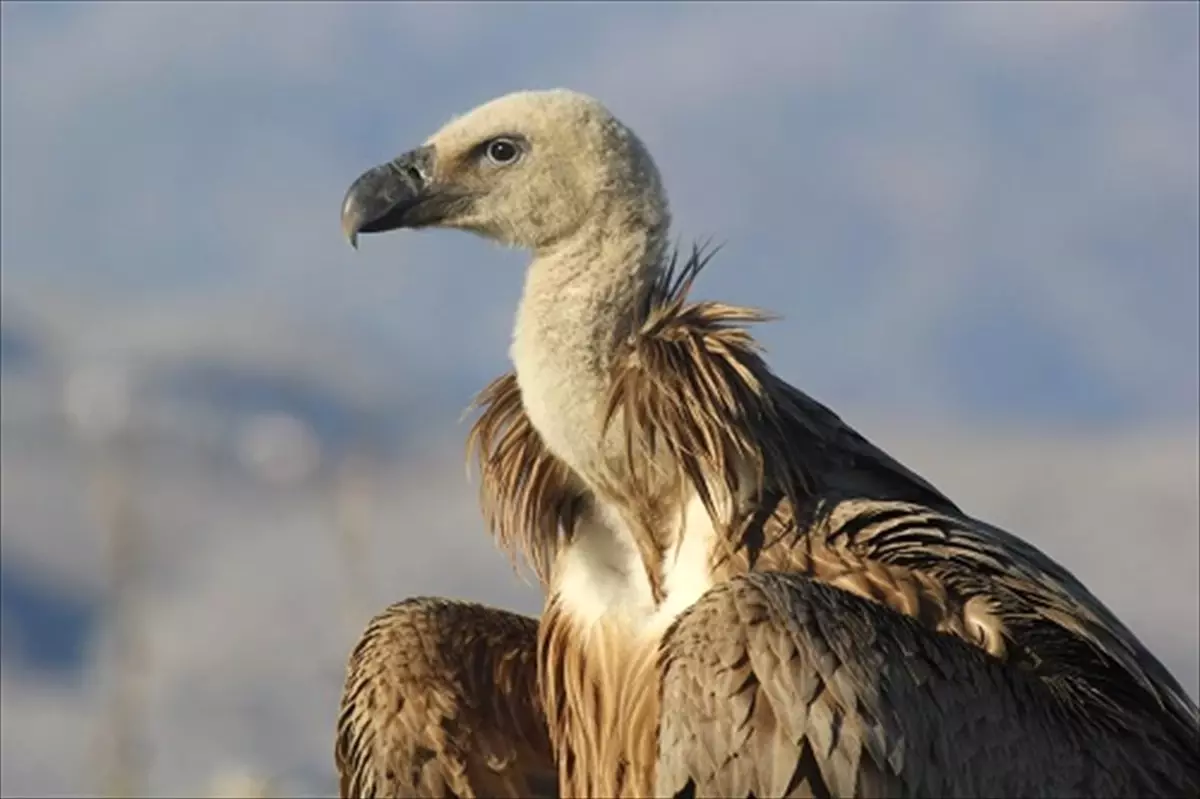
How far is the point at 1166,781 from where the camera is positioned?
7.07 metres

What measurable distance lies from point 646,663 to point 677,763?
846mm

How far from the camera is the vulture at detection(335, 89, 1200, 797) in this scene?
6.64 meters

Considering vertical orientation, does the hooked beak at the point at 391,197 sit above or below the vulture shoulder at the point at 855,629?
above

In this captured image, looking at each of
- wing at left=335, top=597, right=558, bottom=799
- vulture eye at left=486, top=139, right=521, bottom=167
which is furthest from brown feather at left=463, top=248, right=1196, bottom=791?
vulture eye at left=486, top=139, right=521, bottom=167

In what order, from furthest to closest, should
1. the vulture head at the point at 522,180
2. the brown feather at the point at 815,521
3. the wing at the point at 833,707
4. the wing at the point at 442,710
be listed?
1. the wing at the point at 442,710
2. the vulture head at the point at 522,180
3. the brown feather at the point at 815,521
4. the wing at the point at 833,707

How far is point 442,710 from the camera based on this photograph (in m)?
7.92

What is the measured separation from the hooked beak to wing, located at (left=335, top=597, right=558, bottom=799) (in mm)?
1151

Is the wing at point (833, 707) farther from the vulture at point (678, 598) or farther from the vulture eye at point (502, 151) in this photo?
the vulture eye at point (502, 151)

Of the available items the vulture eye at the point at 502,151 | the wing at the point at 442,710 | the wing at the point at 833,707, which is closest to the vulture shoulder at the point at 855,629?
the wing at the point at 833,707

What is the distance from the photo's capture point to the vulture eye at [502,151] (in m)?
7.93

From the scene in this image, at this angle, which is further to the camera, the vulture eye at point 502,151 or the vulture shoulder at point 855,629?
the vulture eye at point 502,151

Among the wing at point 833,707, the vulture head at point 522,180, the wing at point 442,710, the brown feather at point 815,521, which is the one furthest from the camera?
the wing at point 442,710

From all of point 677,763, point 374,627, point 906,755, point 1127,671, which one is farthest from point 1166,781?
point 374,627

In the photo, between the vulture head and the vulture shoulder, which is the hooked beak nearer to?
the vulture head
